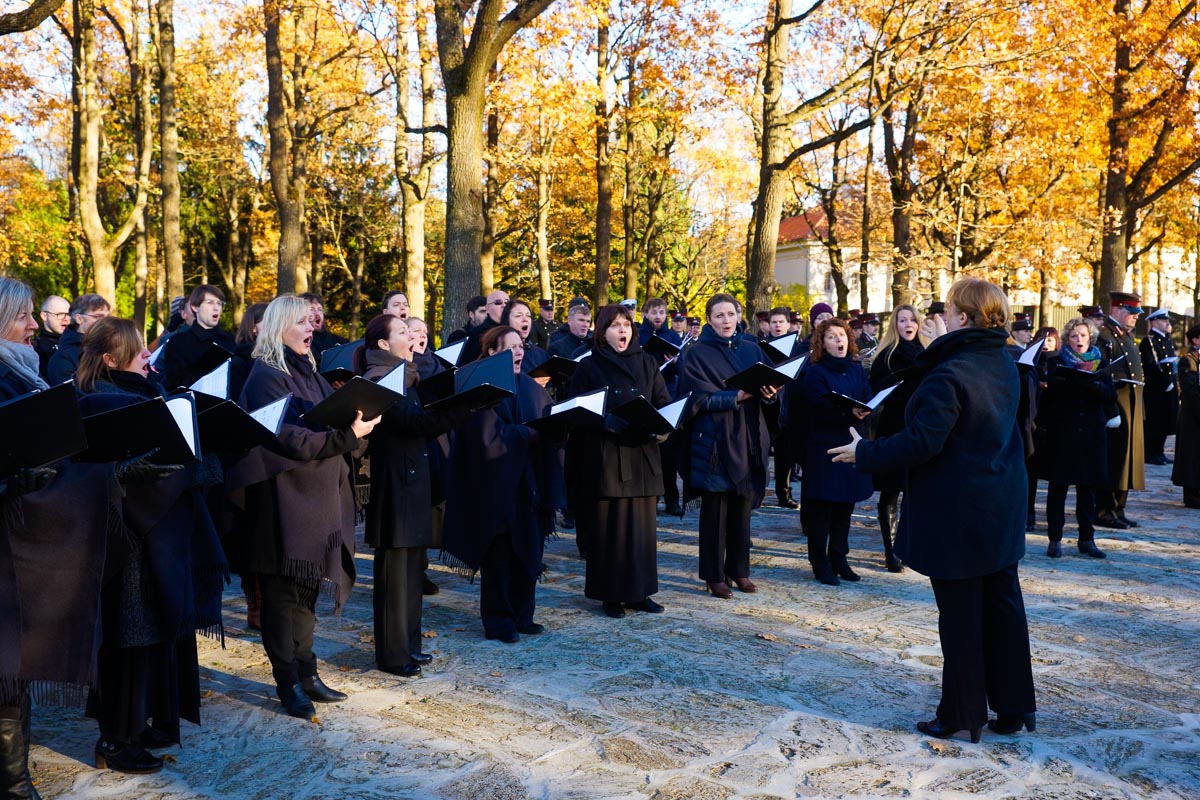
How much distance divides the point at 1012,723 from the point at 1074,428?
17.0ft

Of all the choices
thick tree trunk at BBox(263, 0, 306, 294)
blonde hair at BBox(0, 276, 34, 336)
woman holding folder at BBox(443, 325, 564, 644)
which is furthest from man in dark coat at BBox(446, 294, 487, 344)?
thick tree trunk at BBox(263, 0, 306, 294)

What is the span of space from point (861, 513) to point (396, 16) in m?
12.2

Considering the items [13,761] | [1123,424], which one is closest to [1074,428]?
[1123,424]

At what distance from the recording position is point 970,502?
195 inches

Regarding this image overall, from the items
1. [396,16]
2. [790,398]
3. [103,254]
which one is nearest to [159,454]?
[790,398]

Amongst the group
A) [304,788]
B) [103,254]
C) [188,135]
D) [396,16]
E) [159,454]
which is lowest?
[304,788]

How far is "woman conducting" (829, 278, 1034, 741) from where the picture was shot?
4.91 metres

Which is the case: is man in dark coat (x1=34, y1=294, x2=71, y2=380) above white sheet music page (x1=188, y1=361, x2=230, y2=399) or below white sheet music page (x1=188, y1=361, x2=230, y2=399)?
above

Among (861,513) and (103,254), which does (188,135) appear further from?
(861,513)

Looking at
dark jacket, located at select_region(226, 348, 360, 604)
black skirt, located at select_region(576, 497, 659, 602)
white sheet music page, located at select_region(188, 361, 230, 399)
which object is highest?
Result: white sheet music page, located at select_region(188, 361, 230, 399)

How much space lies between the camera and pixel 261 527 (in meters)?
5.25

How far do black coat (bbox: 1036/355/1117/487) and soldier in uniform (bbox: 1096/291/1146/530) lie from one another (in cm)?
68

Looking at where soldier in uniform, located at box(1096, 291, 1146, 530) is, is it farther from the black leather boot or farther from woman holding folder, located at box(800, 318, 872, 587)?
the black leather boot

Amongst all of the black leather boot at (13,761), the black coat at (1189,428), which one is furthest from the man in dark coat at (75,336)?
the black coat at (1189,428)
